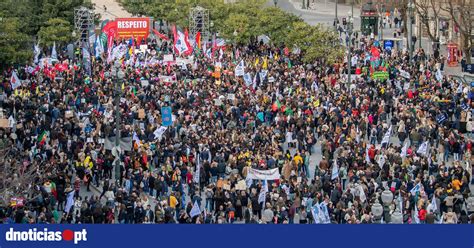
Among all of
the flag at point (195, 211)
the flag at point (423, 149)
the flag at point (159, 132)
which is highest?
the flag at point (159, 132)

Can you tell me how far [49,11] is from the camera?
262ft

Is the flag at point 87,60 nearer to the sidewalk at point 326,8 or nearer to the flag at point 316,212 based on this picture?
the flag at point 316,212

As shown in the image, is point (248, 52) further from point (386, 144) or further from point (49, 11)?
point (386, 144)

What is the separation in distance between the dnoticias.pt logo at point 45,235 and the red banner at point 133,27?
57.9 metres

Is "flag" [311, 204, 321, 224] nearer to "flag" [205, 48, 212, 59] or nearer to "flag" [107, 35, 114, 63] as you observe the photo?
"flag" [107, 35, 114, 63]

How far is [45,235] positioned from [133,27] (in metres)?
59.2

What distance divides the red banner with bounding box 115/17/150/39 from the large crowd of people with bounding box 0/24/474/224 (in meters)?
8.61

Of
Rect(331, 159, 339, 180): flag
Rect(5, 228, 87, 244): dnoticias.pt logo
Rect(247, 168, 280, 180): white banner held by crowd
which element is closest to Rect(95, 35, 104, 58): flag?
Rect(247, 168, 280, 180): white banner held by crowd

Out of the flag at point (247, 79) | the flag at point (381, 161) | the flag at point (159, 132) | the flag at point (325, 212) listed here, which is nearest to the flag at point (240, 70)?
the flag at point (247, 79)

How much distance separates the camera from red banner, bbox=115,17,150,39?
76.3 metres

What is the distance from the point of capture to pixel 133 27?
253 feet

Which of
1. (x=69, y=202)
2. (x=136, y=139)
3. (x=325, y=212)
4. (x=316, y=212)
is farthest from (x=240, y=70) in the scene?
(x=325, y=212)

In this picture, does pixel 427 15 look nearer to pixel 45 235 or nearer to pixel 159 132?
pixel 159 132

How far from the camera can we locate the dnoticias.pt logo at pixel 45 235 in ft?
60.4
